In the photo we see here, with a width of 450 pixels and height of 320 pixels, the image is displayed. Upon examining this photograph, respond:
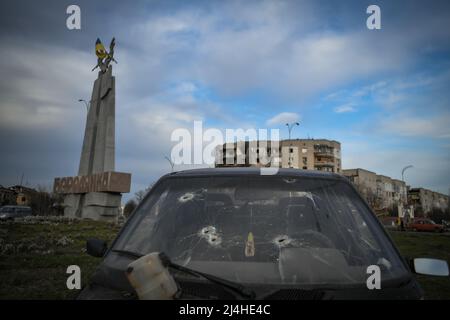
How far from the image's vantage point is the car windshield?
69.6 inches

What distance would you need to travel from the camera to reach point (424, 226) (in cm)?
3875

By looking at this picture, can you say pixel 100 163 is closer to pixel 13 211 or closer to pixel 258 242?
pixel 13 211

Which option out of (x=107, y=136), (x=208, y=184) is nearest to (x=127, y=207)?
(x=107, y=136)

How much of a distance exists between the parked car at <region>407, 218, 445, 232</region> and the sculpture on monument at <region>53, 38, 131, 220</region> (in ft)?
97.6

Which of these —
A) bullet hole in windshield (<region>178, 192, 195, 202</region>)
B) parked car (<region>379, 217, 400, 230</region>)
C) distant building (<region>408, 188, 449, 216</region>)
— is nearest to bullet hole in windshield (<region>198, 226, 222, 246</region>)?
bullet hole in windshield (<region>178, 192, 195, 202</region>)

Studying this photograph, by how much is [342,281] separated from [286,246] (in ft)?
1.31

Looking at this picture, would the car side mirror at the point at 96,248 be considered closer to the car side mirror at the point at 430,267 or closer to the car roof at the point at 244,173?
the car roof at the point at 244,173

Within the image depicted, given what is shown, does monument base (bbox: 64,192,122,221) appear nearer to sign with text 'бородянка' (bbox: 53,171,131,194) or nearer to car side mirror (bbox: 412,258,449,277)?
sign with text 'бородянка' (bbox: 53,171,131,194)

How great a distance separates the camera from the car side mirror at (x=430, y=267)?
76.9 inches

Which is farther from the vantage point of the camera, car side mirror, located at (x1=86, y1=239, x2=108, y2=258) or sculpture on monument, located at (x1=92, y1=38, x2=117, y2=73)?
sculpture on monument, located at (x1=92, y1=38, x2=117, y2=73)

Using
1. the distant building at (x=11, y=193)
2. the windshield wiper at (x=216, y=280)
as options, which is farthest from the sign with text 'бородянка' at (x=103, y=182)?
the distant building at (x=11, y=193)

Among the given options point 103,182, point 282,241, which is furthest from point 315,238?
point 103,182

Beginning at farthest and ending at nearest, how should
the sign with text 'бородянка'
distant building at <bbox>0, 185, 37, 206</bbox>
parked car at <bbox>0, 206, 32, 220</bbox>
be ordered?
distant building at <bbox>0, 185, 37, 206</bbox>
parked car at <bbox>0, 206, 32, 220</bbox>
the sign with text 'бородянка'

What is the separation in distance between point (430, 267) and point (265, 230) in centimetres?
90
